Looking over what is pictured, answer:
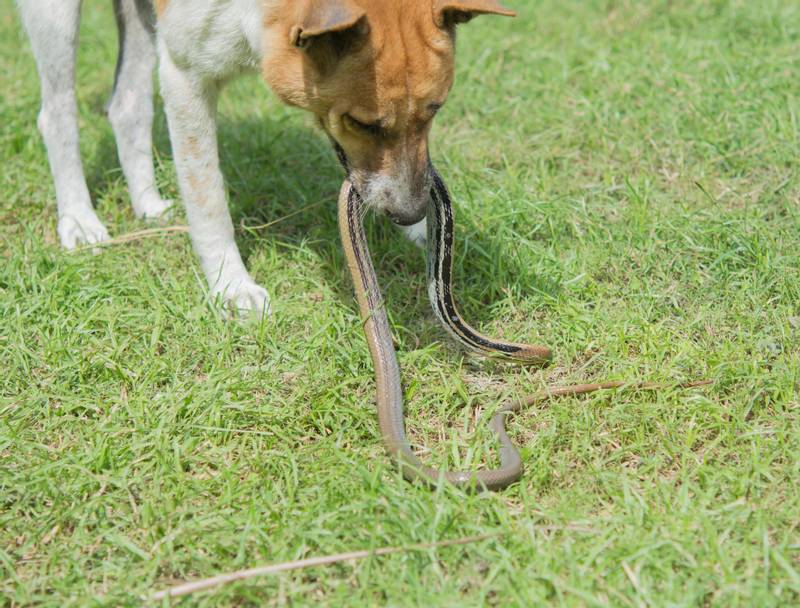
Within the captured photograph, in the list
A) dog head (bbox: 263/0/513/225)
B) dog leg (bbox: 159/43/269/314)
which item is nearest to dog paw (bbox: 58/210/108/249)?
dog leg (bbox: 159/43/269/314)

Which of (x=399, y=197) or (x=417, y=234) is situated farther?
(x=417, y=234)

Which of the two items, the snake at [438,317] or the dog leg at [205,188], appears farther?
the dog leg at [205,188]

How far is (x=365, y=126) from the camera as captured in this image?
11.9 ft

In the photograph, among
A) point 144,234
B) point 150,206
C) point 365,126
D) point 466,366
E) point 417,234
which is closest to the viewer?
point 365,126

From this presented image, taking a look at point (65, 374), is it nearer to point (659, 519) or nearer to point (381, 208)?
point (381, 208)

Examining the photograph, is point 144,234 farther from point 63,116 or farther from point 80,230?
point 63,116

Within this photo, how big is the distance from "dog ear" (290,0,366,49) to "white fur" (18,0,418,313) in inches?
18.2

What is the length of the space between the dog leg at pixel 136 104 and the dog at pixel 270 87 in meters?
0.01

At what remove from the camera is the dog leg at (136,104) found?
510 centimetres

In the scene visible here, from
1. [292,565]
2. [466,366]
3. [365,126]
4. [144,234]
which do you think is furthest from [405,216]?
[144,234]

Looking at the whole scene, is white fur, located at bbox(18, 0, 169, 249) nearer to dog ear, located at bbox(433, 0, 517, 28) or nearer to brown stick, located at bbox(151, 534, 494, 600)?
dog ear, located at bbox(433, 0, 517, 28)

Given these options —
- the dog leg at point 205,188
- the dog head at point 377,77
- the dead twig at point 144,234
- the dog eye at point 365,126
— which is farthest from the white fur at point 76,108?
the dog eye at point 365,126

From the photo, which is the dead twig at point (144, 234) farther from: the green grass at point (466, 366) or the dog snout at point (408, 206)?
the dog snout at point (408, 206)

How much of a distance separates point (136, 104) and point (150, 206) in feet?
1.91
